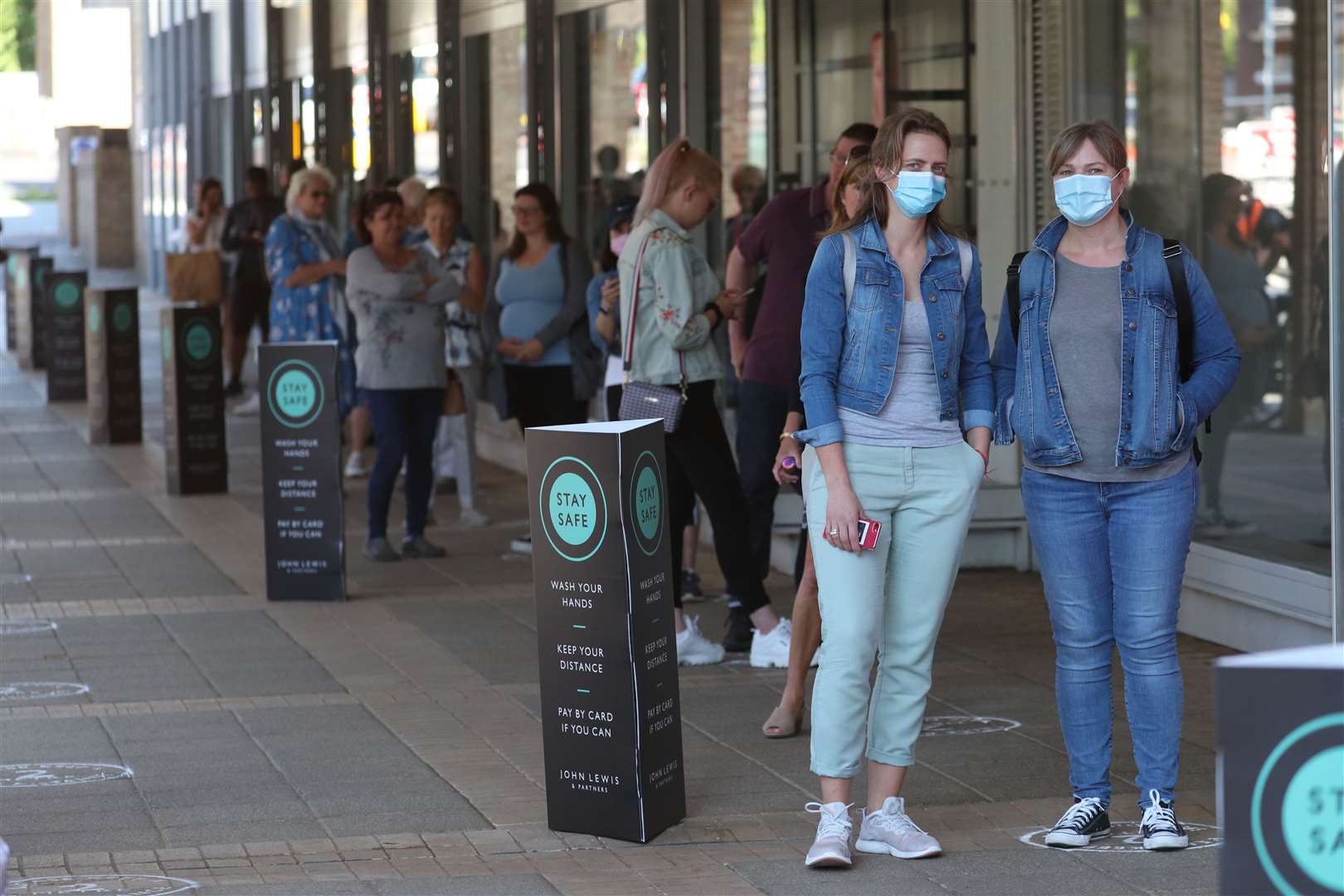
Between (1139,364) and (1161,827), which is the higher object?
(1139,364)

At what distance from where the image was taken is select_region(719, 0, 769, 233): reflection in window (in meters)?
12.6

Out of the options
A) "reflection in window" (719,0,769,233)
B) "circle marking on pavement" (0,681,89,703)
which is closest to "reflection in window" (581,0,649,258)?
"reflection in window" (719,0,769,233)

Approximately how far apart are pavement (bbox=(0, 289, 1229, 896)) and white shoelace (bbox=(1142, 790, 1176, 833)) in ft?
0.27

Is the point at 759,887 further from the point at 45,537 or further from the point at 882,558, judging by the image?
the point at 45,537

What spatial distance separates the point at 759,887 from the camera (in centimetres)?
511

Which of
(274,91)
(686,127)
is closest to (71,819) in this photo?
(686,127)

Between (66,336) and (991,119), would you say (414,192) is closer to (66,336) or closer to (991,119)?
(991,119)

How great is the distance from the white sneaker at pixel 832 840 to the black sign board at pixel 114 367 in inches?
471

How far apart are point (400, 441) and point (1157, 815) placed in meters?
5.81

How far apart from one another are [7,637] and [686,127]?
5.82 meters

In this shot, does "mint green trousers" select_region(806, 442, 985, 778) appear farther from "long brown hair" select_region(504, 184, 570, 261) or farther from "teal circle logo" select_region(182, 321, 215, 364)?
"teal circle logo" select_region(182, 321, 215, 364)

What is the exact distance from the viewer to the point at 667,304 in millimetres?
7480

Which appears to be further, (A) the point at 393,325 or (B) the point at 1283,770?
(A) the point at 393,325

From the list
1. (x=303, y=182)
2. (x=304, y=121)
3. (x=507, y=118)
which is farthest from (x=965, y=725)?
(x=304, y=121)
